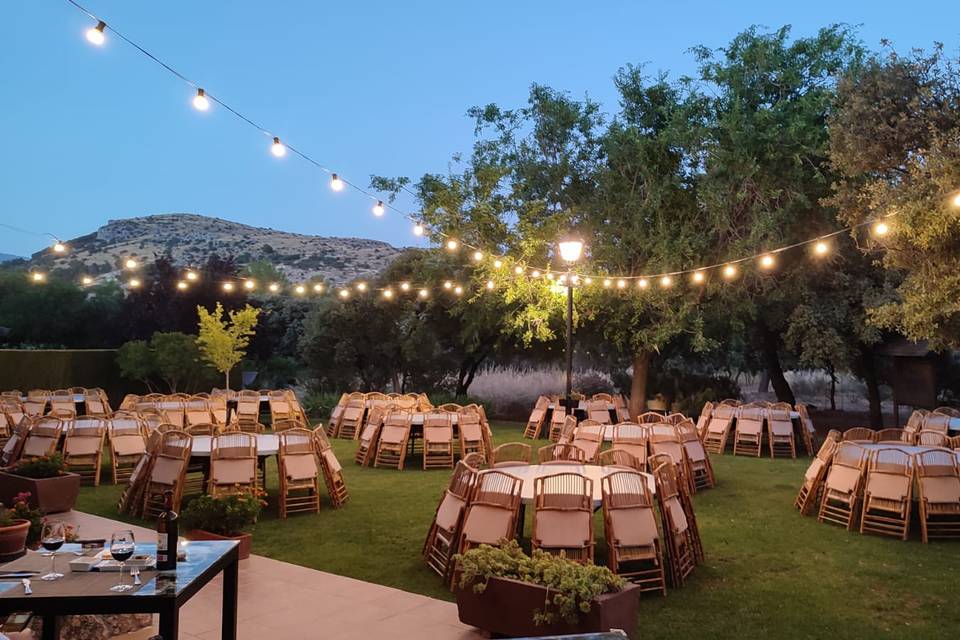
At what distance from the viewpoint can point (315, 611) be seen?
4895 mm

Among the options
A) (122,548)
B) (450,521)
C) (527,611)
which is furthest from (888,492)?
(122,548)

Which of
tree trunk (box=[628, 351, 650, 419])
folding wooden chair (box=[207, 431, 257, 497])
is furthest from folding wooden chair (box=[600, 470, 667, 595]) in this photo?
tree trunk (box=[628, 351, 650, 419])

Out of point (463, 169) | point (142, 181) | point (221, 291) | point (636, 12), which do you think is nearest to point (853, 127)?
point (463, 169)

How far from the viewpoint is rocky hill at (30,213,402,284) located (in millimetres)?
49594

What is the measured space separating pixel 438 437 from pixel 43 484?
204 inches

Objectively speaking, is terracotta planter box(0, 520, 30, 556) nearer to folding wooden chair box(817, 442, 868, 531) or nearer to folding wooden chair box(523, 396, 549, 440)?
folding wooden chair box(817, 442, 868, 531)

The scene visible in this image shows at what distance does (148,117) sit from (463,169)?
45894 millimetres

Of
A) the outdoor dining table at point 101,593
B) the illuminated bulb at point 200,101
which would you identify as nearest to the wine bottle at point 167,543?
the outdoor dining table at point 101,593

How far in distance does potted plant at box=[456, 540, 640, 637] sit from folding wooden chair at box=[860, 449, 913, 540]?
14.5ft

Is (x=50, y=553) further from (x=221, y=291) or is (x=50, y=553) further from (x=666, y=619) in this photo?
(x=221, y=291)

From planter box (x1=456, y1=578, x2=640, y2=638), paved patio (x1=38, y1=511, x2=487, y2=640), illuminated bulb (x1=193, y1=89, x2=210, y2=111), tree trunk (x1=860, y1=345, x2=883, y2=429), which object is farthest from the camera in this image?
tree trunk (x1=860, y1=345, x2=883, y2=429)

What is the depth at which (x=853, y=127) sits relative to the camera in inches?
377

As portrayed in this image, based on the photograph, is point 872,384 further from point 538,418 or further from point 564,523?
point 564,523

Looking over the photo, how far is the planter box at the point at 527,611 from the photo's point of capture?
3.75 meters
